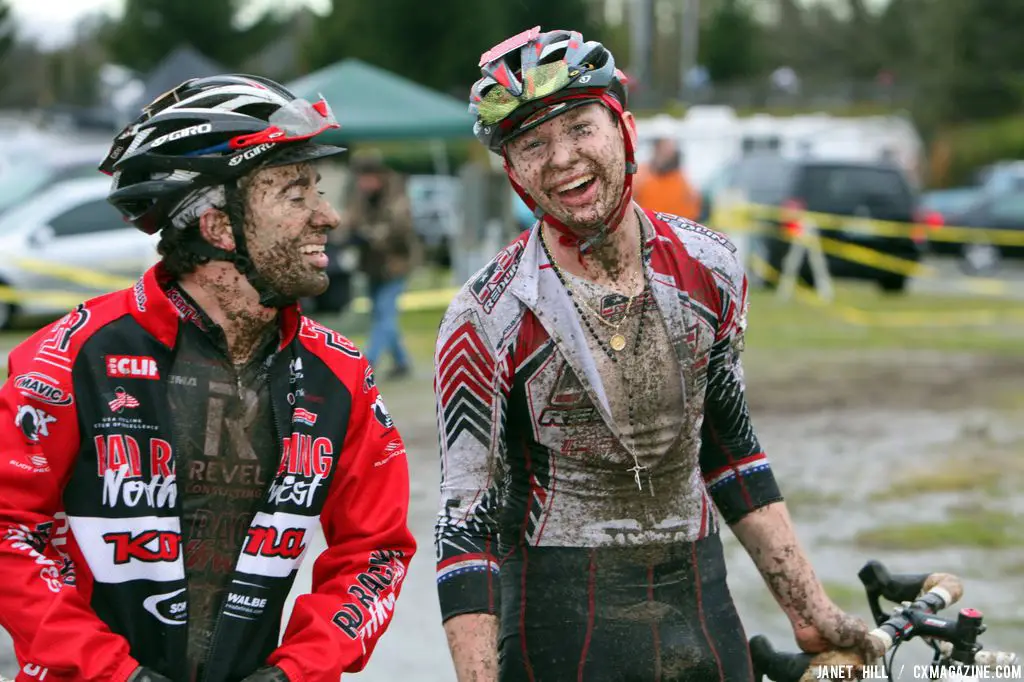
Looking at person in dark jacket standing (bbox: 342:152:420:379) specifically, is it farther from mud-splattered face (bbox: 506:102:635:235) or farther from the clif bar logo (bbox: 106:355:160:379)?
the clif bar logo (bbox: 106:355:160:379)

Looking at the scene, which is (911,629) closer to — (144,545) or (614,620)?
(614,620)

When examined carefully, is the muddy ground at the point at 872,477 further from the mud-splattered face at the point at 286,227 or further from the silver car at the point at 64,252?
the silver car at the point at 64,252

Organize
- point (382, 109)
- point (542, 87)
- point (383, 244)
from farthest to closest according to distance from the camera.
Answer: point (382, 109) < point (383, 244) < point (542, 87)

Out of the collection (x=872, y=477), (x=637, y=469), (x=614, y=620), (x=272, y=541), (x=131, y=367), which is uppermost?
(x=131, y=367)

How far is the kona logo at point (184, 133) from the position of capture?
305cm

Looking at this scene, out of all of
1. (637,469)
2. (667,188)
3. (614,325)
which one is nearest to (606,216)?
(614,325)

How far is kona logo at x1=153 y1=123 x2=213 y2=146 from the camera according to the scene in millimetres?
3053

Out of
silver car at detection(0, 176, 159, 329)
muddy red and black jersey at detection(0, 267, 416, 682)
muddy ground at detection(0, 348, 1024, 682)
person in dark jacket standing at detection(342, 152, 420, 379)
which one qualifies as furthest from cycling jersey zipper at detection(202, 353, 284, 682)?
silver car at detection(0, 176, 159, 329)

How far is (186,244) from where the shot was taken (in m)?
3.10

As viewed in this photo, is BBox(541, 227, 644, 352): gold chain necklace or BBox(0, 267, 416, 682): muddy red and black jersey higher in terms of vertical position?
BBox(541, 227, 644, 352): gold chain necklace

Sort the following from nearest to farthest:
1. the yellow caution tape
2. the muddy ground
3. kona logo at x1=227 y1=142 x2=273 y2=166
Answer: kona logo at x1=227 y1=142 x2=273 y2=166 < the muddy ground < the yellow caution tape

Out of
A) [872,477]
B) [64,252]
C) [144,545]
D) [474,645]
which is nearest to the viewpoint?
[144,545]

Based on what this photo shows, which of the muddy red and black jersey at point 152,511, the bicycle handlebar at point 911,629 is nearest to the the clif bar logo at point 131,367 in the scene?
the muddy red and black jersey at point 152,511

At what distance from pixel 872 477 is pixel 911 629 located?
260 inches
